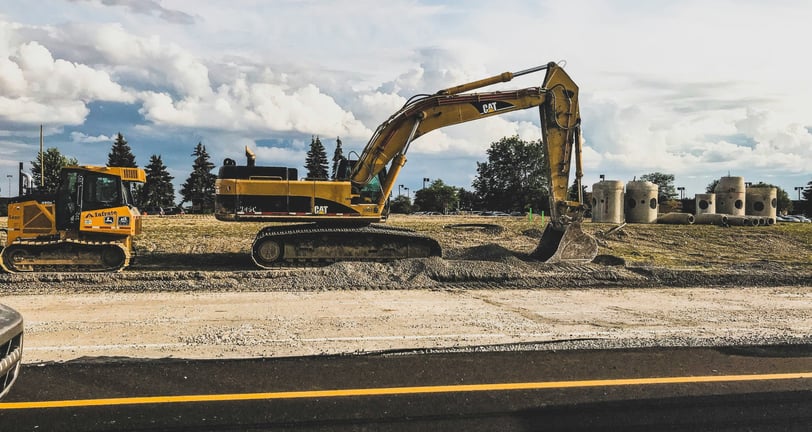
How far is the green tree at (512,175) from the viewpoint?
9656cm

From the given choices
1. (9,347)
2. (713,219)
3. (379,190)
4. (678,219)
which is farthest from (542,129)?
(678,219)

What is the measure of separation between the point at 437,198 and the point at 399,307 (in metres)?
103

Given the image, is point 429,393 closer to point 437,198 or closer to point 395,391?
point 395,391

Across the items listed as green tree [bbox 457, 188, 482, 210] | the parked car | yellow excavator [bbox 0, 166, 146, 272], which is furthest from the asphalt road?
green tree [bbox 457, 188, 482, 210]

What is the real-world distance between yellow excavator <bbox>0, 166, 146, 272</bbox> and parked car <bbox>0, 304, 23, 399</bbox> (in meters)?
10.6

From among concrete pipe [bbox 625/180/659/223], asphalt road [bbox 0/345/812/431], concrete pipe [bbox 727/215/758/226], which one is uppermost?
concrete pipe [bbox 625/180/659/223]

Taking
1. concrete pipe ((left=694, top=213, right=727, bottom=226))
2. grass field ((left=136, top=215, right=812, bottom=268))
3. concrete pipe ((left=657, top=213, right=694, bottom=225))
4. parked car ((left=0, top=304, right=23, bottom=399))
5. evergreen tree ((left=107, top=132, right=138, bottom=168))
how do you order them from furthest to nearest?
evergreen tree ((left=107, top=132, right=138, bottom=168)) → concrete pipe ((left=657, top=213, right=694, bottom=225)) → concrete pipe ((left=694, top=213, right=727, bottom=226)) → grass field ((left=136, top=215, right=812, bottom=268)) → parked car ((left=0, top=304, right=23, bottom=399))

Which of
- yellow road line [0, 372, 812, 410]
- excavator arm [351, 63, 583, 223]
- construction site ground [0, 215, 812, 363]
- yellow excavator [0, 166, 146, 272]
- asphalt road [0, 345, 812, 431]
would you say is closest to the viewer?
asphalt road [0, 345, 812, 431]

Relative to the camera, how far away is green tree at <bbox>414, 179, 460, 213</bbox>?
112 meters

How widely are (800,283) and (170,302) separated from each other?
1279 cm

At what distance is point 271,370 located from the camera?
5852 mm

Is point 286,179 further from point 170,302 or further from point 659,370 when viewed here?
point 659,370

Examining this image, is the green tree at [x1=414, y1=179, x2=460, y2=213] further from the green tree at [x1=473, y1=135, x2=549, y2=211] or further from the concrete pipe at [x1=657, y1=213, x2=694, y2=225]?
the concrete pipe at [x1=657, y1=213, x2=694, y2=225]

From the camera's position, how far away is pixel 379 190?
15.5 m
